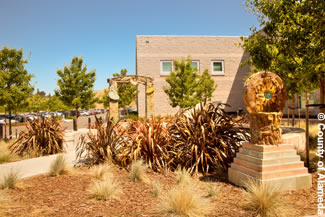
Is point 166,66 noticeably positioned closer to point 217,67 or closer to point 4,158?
point 217,67

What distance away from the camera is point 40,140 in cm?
869

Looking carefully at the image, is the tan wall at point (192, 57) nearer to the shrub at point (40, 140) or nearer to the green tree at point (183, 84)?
the green tree at point (183, 84)

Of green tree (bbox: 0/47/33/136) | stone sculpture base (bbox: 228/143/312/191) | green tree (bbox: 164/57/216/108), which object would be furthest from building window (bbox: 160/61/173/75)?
stone sculpture base (bbox: 228/143/312/191)

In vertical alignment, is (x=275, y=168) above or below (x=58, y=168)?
above

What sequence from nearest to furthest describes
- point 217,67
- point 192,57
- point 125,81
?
point 125,81
point 192,57
point 217,67

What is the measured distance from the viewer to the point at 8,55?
43.9ft

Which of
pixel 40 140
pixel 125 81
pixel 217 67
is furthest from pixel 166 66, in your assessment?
pixel 40 140

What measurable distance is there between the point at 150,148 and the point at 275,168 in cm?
302

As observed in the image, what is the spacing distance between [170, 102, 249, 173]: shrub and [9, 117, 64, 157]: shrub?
196 inches

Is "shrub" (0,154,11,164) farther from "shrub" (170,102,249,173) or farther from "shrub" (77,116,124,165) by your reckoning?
"shrub" (170,102,249,173)

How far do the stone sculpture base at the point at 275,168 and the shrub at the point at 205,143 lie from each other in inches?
39.7

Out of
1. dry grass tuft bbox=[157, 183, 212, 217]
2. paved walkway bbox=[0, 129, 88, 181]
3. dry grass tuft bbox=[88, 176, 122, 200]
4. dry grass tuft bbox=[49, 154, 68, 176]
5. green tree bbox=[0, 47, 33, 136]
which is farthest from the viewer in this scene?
green tree bbox=[0, 47, 33, 136]

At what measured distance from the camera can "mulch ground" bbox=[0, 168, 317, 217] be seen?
142 inches

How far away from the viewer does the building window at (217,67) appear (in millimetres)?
27234
